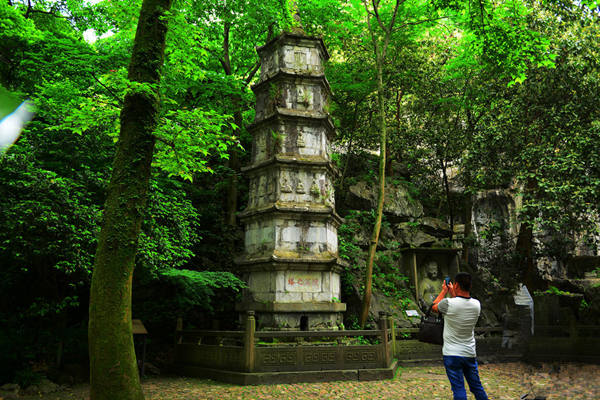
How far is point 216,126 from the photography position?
266 inches

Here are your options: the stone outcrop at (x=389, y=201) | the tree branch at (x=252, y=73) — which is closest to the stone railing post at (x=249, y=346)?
the tree branch at (x=252, y=73)

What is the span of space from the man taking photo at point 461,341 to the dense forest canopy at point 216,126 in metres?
4.14

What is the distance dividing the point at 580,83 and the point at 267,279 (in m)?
11.8

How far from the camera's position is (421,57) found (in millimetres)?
19547

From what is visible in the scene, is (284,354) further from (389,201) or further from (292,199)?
(389,201)

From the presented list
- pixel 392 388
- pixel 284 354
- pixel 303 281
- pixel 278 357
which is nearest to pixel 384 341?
pixel 392 388

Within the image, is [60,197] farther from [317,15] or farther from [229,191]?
[317,15]

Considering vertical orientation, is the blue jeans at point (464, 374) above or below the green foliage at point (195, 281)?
below

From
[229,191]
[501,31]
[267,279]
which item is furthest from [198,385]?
[501,31]

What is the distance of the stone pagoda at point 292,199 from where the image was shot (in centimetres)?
1162

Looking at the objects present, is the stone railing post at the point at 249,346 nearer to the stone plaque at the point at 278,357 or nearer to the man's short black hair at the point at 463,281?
the stone plaque at the point at 278,357

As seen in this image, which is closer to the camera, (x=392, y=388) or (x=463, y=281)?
(x=463, y=281)

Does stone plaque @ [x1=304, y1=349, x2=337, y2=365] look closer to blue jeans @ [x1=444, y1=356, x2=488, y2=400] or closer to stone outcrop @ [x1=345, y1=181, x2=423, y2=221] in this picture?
blue jeans @ [x1=444, y1=356, x2=488, y2=400]

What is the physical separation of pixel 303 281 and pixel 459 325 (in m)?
7.36
